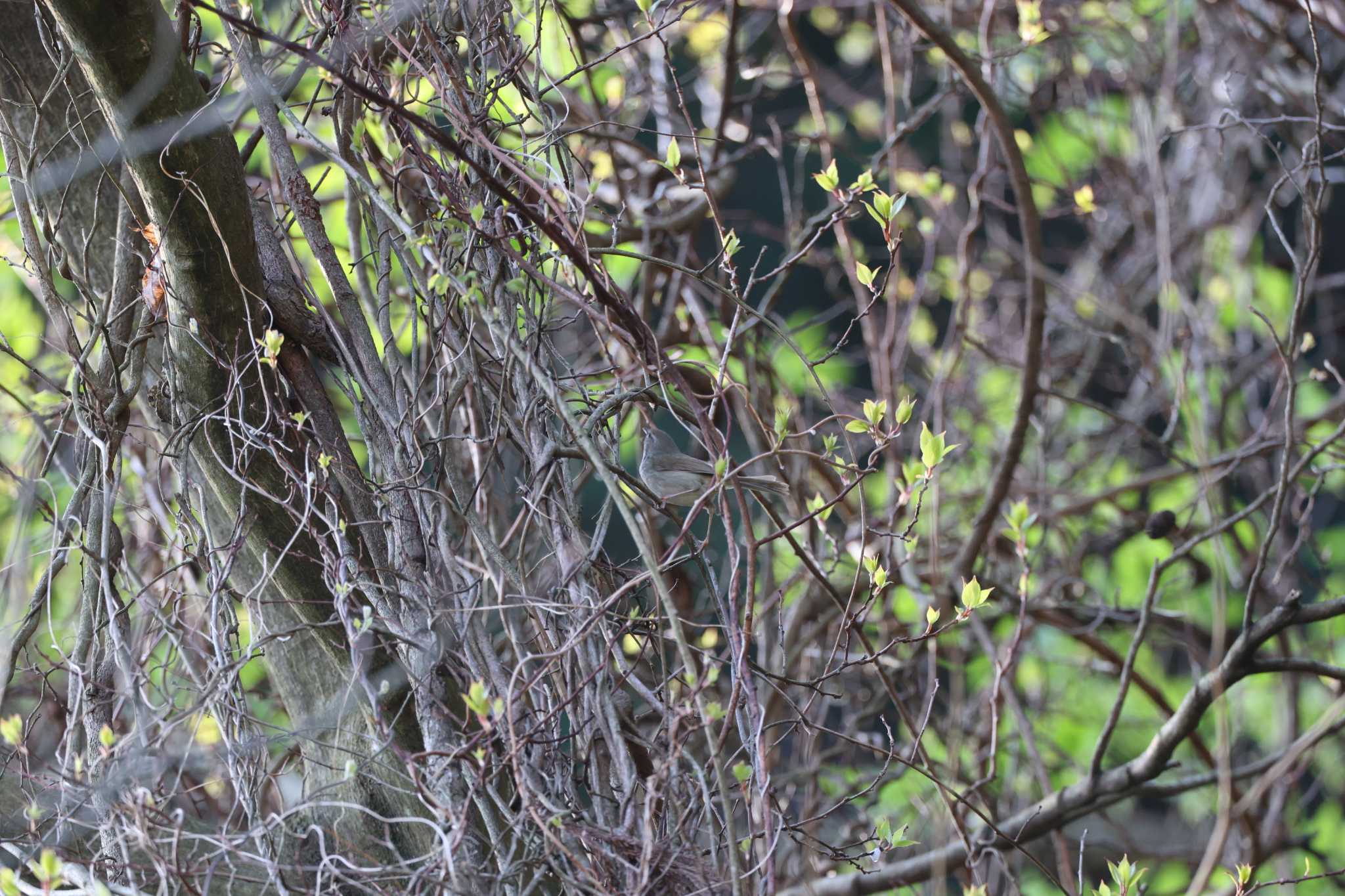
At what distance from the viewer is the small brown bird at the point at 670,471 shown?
10.5ft

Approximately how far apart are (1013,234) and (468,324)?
20.1ft

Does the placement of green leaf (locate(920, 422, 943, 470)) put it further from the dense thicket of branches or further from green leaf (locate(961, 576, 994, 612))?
green leaf (locate(961, 576, 994, 612))

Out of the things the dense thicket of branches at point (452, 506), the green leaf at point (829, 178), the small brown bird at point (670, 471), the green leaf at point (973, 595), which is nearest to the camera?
the dense thicket of branches at point (452, 506)

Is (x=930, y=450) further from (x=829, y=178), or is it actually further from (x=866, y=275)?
(x=829, y=178)

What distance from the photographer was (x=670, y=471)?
3.28m

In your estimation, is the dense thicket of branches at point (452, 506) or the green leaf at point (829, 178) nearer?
the dense thicket of branches at point (452, 506)

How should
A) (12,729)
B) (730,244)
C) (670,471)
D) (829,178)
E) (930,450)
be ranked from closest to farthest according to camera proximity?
(12,729) < (930,450) < (730,244) < (829,178) < (670,471)

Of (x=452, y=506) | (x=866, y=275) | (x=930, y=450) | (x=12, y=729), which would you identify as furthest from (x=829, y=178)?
(x=12, y=729)

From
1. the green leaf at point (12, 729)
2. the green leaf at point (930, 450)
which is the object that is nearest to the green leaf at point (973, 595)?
the green leaf at point (930, 450)

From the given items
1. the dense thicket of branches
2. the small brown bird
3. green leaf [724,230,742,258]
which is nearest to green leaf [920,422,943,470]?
the dense thicket of branches

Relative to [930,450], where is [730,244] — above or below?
above

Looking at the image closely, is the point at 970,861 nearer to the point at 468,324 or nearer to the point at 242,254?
the point at 468,324

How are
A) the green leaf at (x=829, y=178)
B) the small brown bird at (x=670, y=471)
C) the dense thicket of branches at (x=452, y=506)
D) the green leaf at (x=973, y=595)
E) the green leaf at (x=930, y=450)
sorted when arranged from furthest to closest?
the small brown bird at (x=670, y=471), the green leaf at (x=829, y=178), the green leaf at (x=973, y=595), the green leaf at (x=930, y=450), the dense thicket of branches at (x=452, y=506)

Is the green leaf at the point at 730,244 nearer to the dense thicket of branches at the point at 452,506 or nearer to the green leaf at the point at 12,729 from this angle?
the dense thicket of branches at the point at 452,506
